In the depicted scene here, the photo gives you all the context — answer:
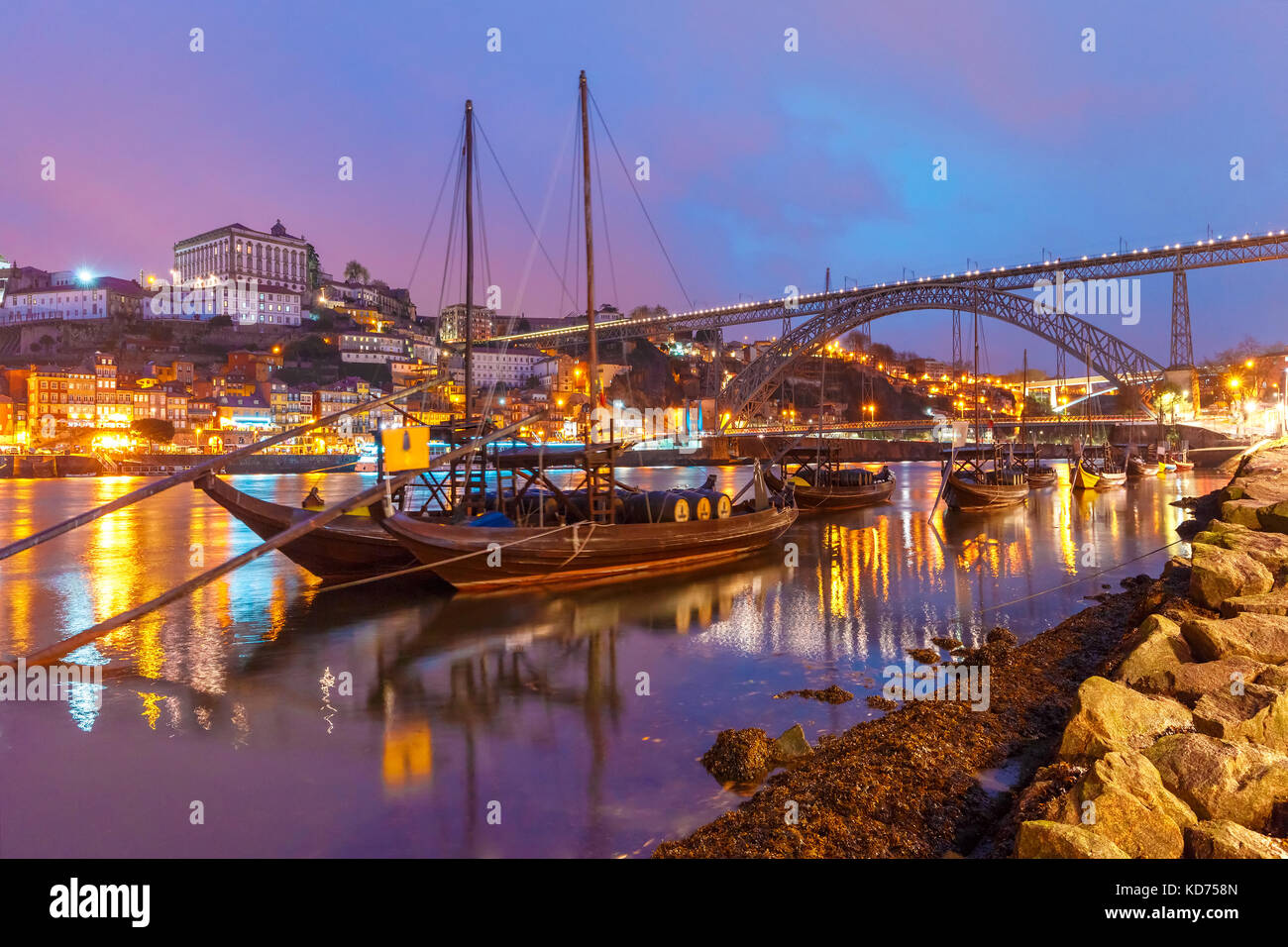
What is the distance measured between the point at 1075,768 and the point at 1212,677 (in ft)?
7.16

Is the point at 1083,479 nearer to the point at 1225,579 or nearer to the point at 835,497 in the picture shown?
the point at 835,497

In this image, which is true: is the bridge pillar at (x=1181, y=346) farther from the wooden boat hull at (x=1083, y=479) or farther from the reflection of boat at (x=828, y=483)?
the reflection of boat at (x=828, y=483)

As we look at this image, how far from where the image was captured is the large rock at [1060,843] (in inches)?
→ 136

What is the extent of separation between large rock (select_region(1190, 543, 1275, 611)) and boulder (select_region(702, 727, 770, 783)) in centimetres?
598

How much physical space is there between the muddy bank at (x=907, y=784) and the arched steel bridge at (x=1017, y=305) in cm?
4624

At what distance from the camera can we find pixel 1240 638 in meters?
6.49

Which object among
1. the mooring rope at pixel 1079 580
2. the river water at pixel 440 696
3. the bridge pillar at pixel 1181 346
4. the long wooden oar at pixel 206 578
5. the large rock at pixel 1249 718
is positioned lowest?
the mooring rope at pixel 1079 580

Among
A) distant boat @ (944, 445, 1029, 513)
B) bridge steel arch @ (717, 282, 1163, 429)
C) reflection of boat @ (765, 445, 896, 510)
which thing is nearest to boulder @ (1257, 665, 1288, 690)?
distant boat @ (944, 445, 1029, 513)

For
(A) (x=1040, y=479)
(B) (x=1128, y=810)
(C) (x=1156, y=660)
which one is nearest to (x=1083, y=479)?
(A) (x=1040, y=479)

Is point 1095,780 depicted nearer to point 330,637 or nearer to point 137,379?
point 330,637

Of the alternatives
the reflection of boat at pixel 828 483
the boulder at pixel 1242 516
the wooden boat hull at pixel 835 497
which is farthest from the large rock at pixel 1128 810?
the wooden boat hull at pixel 835 497

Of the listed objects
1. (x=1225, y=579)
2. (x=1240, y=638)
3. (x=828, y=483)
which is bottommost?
(x=1240, y=638)

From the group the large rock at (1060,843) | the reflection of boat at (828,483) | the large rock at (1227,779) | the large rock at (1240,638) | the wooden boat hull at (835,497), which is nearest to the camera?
the large rock at (1060,843)
